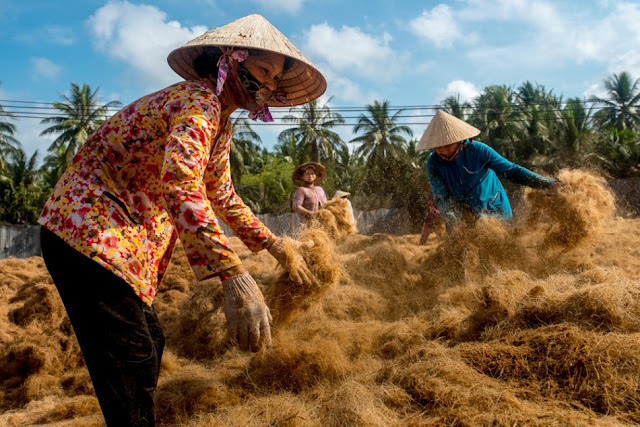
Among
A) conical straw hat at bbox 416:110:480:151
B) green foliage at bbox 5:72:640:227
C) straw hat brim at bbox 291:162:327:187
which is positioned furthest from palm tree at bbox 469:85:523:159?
conical straw hat at bbox 416:110:480:151

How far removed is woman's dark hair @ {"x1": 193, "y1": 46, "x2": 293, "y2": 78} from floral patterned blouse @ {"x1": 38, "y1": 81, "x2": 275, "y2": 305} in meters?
0.25

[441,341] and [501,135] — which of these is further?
[501,135]

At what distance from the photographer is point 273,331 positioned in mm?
2688

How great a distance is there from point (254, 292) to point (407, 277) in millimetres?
3153

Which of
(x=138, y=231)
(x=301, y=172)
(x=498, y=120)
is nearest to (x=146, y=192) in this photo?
(x=138, y=231)

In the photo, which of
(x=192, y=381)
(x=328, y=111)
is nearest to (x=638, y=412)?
(x=192, y=381)

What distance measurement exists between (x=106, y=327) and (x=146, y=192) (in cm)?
49

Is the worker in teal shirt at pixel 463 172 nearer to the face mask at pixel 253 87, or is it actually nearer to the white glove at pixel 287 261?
the white glove at pixel 287 261

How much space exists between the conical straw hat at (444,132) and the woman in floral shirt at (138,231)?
2.96 metres

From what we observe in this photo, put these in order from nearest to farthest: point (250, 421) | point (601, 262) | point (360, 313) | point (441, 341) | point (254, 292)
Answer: point (254, 292), point (250, 421), point (441, 341), point (360, 313), point (601, 262)

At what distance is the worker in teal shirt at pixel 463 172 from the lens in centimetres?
448

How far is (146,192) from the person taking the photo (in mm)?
1692

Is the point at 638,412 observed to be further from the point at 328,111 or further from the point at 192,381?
the point at 328,111

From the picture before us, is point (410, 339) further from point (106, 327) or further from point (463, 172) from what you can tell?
point (463, 172)
